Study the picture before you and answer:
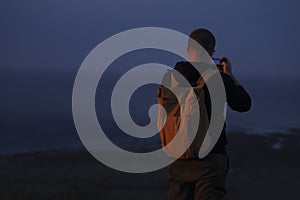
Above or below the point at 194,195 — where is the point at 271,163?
below

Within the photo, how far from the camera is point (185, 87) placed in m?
2.44

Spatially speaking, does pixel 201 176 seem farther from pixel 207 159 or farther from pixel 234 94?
pixel 234 94

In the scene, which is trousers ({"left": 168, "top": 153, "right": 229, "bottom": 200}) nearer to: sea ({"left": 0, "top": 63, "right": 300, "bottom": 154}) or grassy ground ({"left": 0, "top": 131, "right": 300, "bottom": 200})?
grassy ground ({"left": 0, "top": 131, "right": 300, "bottom": 200})

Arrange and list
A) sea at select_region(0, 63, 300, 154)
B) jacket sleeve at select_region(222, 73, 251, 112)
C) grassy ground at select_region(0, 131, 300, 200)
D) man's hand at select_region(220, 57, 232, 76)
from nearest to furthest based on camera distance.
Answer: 1. jacket sleeve at select_region(222, 73, 251, 112)
2. man's hand at select_region(220, 57, 232, 76)
3. grassy ground at select_region(0, 131, 300, 200)
4. sea at select_region(0, 63, 300, 154)

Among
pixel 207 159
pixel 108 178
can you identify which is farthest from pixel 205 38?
pixel 108 178

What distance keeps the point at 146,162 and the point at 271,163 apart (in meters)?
1.92

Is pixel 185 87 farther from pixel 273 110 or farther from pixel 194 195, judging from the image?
pixel 273 110

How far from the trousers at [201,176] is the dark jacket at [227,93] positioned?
0.07 meters

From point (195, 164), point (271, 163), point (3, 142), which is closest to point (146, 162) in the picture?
point (271, 163)

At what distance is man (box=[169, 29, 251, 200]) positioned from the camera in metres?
2.42

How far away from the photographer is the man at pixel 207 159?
7.95ft

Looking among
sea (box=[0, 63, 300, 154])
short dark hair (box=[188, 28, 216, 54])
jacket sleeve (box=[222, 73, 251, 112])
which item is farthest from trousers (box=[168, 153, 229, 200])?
sea (box=[0, 63, 300, 154])

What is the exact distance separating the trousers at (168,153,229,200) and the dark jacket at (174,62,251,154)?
0.07 m

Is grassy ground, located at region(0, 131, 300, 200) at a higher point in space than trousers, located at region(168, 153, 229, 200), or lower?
lower
